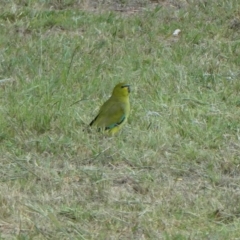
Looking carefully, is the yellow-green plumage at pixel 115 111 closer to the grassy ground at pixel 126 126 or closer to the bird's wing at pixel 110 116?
the bird's wing at pixel 110 116

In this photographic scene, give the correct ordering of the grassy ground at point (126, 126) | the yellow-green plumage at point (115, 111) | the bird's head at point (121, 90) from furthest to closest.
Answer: the bird's head at point (121, 90) → the yellow-green plumage at point (115, 111) → the grassy ground at point (126, 126)

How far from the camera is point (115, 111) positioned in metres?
6.55

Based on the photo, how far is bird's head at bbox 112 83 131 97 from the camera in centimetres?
675

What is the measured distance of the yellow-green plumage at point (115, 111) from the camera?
256 inches

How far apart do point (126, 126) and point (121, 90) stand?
0.89 feet

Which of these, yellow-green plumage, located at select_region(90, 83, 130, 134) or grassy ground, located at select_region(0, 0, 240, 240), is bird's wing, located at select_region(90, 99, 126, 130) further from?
grassy ground, located at select_region(0, 0, 240, 240)

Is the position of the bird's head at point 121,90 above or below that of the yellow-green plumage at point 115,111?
above

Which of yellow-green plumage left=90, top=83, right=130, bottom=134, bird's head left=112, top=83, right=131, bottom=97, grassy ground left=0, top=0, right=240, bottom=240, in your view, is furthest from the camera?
bird's head left=112, top=83, right=131, bottom=97

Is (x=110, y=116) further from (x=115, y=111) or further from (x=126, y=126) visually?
(x=126, y=126)

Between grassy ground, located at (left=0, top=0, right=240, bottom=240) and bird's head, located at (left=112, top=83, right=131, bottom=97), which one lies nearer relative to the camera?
grassy ground, located at (left=0, top=0, right=240, bottom=240)

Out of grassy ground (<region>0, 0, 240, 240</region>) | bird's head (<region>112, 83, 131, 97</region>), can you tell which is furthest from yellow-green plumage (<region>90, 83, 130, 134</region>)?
grassy ground (<region>0, 0, 240, 240</region>)

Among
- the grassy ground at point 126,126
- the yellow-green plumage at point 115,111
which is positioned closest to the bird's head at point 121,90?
the yellow-green plumage at point 115,111

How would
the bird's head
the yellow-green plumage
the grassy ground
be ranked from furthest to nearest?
the bird's head
the yellow-green plumage
the grassy ground

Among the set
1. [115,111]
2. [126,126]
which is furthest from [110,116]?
[126,126]
